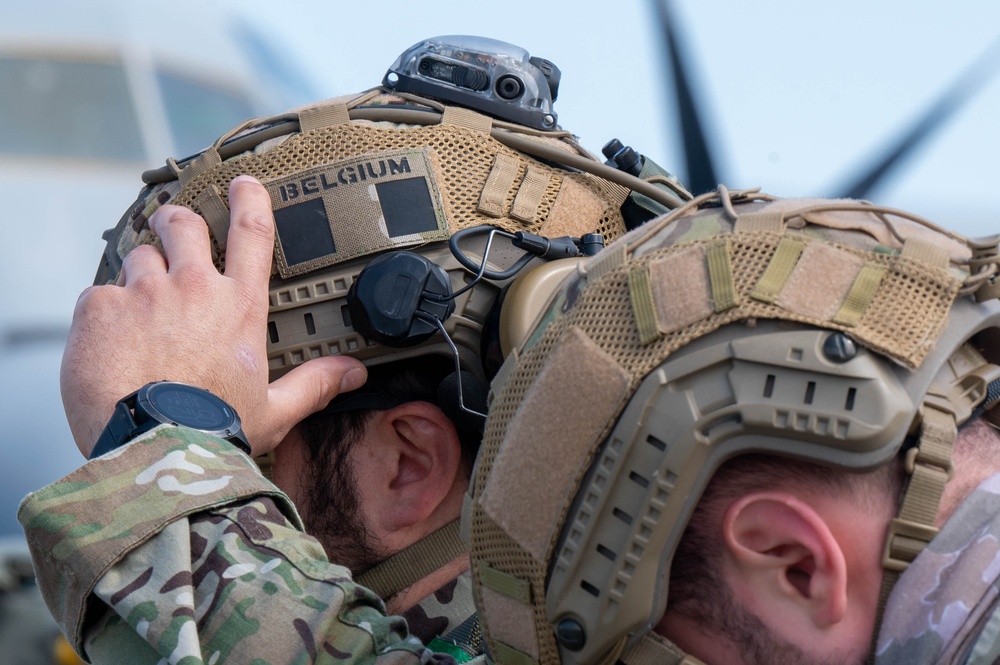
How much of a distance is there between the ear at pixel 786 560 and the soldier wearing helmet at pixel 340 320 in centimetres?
A: 77

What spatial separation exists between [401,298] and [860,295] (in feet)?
3.46

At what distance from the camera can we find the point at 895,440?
4.66 ft

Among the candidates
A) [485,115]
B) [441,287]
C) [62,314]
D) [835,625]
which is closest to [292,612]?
[441,287]

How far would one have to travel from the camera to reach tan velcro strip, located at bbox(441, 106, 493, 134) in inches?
101

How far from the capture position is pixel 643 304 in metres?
1.59

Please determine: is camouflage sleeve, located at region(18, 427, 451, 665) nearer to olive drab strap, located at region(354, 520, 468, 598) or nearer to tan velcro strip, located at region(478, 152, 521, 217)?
olive drab strap, located at region(354, 520, 468, 598)

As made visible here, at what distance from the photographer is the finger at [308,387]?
7.61 ft

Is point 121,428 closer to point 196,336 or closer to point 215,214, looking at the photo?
point 196,336

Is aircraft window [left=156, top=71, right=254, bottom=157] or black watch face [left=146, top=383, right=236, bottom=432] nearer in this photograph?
black watch face [left=146, top=383, right=236, bottom=432]

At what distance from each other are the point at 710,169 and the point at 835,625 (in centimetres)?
881

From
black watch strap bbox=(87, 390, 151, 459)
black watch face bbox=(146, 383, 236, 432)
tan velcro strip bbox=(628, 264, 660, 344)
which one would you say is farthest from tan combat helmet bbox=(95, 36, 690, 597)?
tan velcro strip bbox=(628, 264, 660, 344)

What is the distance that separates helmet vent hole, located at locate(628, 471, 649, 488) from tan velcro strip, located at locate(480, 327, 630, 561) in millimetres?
65

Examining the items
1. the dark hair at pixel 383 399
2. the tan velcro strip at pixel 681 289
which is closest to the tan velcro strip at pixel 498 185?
the dark hair at pixel 383 399

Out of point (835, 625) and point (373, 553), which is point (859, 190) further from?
point (835, 625)
